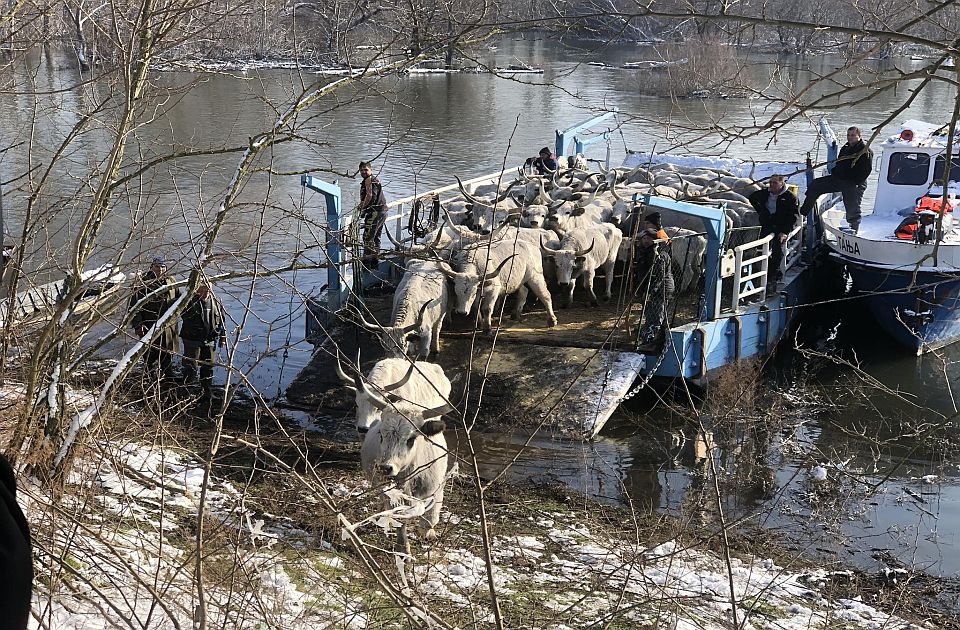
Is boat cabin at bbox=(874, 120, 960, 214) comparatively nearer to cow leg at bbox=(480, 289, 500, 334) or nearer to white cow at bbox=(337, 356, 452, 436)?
cow leg at bbox=(480, 289, 500, 334)

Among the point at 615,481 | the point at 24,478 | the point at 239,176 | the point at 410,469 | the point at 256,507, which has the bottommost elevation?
the point at 615,481

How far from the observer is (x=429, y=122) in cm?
3616

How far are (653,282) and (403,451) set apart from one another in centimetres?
576

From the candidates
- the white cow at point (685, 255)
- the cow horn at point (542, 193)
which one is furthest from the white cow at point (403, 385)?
the cow horn at point (542, 193)

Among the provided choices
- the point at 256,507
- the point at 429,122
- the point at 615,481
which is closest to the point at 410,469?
the point at 256,507

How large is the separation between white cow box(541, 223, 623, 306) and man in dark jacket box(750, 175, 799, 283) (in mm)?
2369

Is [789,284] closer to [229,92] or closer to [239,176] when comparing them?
[239,176]

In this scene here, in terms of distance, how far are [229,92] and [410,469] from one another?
1321 inches

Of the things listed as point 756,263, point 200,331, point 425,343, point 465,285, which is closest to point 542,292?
point 465,285

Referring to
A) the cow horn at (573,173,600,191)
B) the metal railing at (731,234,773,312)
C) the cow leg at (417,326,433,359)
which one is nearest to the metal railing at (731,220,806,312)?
the metal railing at (731,234,773,312)

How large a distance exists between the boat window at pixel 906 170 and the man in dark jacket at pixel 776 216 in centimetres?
343

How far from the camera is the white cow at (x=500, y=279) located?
12.8 m

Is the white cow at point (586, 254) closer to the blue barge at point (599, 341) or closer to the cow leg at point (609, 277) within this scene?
the cow leg at point (609, 277)

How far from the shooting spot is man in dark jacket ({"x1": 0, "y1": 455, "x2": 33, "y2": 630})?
62.9 inches
